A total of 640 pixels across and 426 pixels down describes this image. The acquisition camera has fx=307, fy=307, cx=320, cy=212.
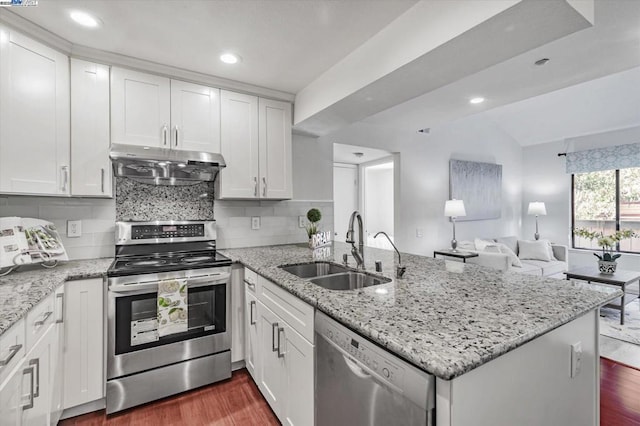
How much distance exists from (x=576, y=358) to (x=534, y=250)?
4.54 metres

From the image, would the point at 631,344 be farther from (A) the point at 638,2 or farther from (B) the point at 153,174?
(B) the point at 153,174

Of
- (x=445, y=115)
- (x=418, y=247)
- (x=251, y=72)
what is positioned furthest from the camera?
(x=418, y=247)

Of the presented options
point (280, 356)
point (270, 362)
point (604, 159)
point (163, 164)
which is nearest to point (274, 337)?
point (280, 356)

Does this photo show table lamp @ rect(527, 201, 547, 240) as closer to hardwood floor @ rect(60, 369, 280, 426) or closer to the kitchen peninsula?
the kitchen peninsula

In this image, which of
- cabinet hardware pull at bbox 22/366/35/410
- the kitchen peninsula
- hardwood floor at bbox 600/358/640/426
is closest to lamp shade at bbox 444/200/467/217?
hardwood floor at bbox 600/358/640/426

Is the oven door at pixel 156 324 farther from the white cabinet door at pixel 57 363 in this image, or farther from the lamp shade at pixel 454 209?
the lamp shade at pixel 454 209

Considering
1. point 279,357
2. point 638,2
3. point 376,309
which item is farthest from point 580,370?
point 638,2

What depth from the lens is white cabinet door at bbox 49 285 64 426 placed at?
5.33 feet

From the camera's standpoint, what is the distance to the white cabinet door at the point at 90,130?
2102 mm

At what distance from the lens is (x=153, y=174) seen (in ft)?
7.80

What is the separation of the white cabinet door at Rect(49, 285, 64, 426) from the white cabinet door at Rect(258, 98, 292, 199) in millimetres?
1597

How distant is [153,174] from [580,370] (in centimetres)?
277

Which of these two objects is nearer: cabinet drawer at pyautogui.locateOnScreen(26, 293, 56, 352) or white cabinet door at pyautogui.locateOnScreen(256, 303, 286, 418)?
cabinet drawer at pyautogui.locateOnScreen(26, 293, 56, 352)

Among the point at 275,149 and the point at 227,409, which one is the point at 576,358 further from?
the point at 275,149
